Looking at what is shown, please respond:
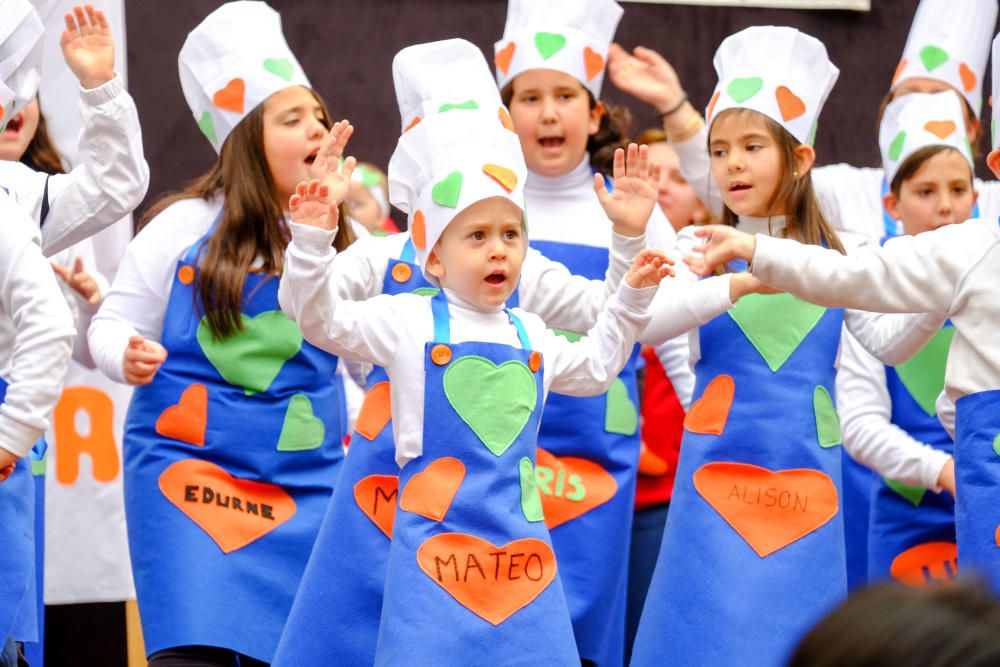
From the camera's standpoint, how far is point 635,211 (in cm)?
332

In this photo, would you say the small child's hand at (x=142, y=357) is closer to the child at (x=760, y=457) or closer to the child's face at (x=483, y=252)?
the child's face at (x=483, y=252)

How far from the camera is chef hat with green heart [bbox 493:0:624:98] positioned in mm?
4074

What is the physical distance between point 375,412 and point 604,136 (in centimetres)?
128

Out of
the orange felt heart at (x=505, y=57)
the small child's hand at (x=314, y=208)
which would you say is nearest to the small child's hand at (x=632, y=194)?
the small child's hand at (x=314, y=208)

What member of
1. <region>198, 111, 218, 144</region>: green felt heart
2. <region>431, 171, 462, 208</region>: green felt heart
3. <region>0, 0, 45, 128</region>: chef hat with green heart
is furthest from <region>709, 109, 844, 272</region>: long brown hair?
<region>0, 0, 45, 128</region>: chef hat with green heart

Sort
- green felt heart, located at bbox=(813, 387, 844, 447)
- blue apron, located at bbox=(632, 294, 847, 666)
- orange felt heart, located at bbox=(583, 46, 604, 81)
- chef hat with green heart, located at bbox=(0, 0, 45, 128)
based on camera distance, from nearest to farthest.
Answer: chef hat with green heart, located at bbox=(0, 0, 45, 128) < blue apron, located at bbox=(632, 294, 847, 666) < green felt heart, located at bbox=(813, 387, 844, 447) < orange felt heart, located at bbox=(583, 46, 604, 81)

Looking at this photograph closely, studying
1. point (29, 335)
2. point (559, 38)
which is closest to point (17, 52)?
point (29, 335)

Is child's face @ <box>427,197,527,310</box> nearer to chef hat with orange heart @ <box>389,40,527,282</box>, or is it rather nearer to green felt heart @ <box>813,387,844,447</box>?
chef hat with orange heart @ <box>389,40,527,282</box>

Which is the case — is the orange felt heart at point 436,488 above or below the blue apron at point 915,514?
above

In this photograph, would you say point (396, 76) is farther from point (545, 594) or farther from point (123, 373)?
point (545, 594)

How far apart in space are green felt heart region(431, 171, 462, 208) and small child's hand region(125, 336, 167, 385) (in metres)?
0.79

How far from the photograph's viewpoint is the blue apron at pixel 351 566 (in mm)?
3049

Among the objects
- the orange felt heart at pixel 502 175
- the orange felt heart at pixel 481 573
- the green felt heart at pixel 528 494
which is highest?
the orange felt heart at pixel 502 175

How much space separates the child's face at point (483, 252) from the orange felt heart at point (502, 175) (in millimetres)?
29
